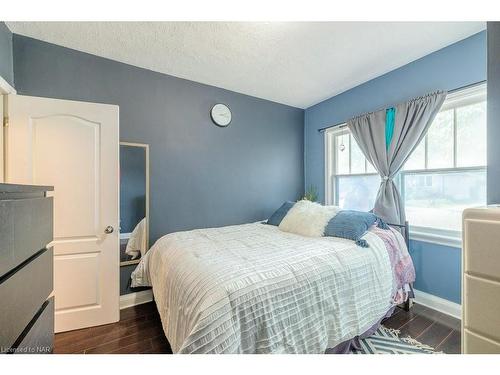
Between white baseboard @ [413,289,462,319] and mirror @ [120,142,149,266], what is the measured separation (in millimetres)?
Answer: 2948

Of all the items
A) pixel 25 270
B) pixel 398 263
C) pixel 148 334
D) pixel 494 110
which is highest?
pixel 494 110

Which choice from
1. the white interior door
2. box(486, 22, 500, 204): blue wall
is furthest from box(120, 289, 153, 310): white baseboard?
box(486, 22, 500, 204): blue wall

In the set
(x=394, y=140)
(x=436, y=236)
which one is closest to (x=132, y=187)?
(x=394, y=140)

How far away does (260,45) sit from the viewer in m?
2.00

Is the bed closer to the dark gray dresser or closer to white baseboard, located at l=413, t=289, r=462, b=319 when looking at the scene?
white baseboard, located at l=413, t=289, r=462, b=319

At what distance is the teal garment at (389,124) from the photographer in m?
2.42

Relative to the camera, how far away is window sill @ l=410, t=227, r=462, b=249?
2004 millimetres

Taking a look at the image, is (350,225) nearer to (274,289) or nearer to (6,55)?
(274,289)

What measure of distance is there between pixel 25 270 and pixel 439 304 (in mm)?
3045

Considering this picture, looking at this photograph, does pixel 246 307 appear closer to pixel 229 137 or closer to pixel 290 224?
pixel 290 224

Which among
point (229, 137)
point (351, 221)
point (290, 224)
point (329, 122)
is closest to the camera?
point (351, 221)
